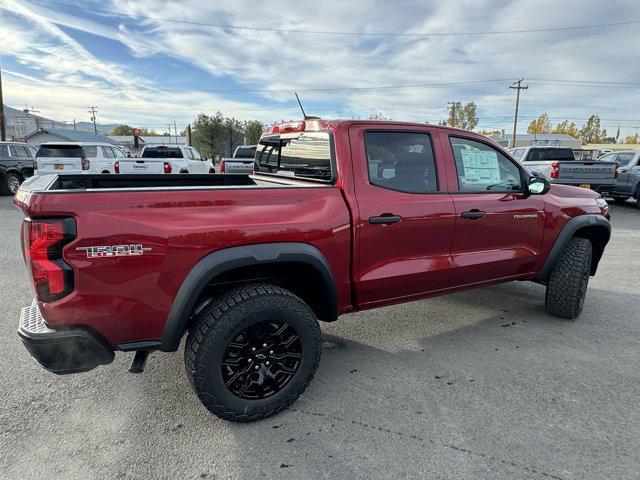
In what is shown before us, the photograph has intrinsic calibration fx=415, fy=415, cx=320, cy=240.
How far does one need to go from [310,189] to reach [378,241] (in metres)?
0.62

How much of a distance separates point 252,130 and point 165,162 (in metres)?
39.0

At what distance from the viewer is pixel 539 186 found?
3553 mm

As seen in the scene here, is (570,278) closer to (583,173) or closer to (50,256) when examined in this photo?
(50,256)

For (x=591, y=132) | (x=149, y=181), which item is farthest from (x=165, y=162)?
(x=591, y=132)

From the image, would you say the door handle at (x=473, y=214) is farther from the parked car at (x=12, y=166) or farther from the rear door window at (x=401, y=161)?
the parked car at (x=12, y=166)

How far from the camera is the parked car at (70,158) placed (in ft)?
40.8

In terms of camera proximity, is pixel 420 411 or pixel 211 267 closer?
pixel 211 267

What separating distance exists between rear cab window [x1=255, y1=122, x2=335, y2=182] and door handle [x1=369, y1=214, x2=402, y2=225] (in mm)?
409

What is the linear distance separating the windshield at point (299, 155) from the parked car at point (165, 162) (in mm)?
9367

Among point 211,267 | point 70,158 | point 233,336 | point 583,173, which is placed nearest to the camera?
point 211,267

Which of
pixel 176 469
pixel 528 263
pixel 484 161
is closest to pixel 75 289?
pixel 176 469

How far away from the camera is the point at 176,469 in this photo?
2156mm

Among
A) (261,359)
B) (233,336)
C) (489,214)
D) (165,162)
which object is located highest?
(165,162)

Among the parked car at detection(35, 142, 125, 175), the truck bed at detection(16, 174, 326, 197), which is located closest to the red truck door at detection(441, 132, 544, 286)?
the truck bed at detection(16, 174, 326, 197)
